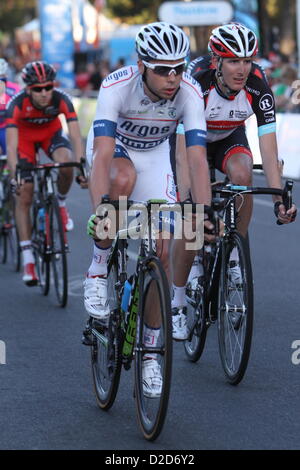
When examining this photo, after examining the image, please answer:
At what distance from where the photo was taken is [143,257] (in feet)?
19.1

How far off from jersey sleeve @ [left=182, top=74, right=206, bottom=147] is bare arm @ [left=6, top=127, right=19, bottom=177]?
4.18 metres

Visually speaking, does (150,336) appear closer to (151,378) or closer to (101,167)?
(151,378)

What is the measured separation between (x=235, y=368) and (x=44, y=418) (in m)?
1.20

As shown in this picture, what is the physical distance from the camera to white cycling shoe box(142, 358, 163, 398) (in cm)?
561

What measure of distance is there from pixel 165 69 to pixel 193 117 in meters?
0.35

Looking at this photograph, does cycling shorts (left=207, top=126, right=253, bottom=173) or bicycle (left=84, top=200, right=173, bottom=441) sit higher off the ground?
cycling shorts (left=207, top=126, right=253, bottom=173)

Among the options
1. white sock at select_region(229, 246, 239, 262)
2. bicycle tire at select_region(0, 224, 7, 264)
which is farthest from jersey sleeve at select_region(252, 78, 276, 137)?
bicycle tire at select_region(0, 224, 7, 264)

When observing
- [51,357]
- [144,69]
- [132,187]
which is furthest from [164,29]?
[51,357]

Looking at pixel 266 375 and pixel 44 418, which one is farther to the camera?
pixel 266 375

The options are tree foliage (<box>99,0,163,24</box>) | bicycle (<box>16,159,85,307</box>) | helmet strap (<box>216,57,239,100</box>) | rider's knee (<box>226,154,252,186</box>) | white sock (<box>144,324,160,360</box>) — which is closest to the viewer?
white sock (<box>144,324,160,360</box>)

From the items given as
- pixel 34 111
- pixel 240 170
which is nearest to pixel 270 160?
pixel 240 170

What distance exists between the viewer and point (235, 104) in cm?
803

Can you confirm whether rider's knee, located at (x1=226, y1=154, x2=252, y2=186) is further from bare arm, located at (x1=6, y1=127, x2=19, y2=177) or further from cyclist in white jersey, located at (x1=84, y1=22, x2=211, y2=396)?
bare arm, located at (x1=6, y1=127, x2=19, y2=177)
